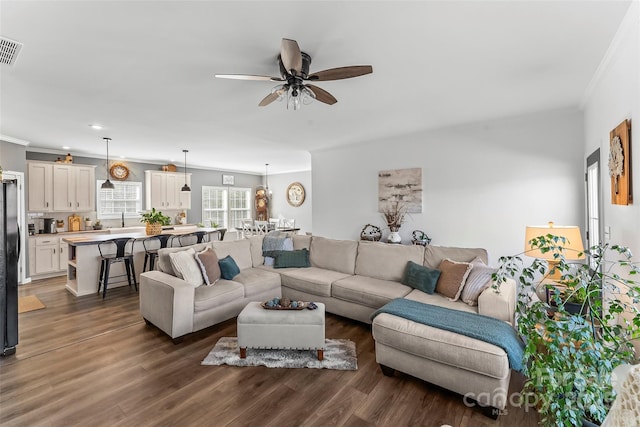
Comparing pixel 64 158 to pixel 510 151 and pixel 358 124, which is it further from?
pixel 510 151

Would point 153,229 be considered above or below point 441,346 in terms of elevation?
above

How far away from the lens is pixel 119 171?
22.1 feet

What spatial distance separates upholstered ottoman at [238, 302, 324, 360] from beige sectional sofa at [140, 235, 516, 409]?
1.74ft

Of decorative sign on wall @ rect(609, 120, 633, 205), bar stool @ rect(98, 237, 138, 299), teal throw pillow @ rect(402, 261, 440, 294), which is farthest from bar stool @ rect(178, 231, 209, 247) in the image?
decorative sign on wall @ rect(609, 120, 633, 205)

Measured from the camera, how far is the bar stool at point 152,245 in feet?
16.1

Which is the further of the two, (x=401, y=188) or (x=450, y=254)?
(x=401, y=188)

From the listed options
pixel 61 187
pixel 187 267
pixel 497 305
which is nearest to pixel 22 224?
pixel 61 187

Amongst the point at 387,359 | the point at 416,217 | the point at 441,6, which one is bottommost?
the point at 387,359

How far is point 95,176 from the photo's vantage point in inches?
253

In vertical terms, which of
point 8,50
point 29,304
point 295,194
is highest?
point 8,50

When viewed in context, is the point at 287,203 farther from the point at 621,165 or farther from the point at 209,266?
the point at 621,165

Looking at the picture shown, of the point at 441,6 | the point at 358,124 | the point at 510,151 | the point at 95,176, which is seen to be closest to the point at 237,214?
the point at 95,176

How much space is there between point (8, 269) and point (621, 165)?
207 inches

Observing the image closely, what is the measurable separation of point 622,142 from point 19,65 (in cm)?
467
